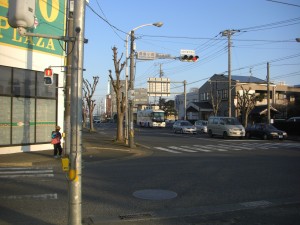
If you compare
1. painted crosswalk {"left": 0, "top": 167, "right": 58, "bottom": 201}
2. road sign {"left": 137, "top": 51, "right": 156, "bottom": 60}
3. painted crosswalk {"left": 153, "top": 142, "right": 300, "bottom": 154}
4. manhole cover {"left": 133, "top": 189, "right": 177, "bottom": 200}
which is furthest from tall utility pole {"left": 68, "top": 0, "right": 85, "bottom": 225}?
road sign {"left": 137, "top": 51, "right": 156, "bottom": 60}

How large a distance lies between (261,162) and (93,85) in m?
A: 39.9

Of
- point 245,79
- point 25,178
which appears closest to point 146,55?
point 25,178

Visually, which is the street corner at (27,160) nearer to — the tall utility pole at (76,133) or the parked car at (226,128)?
the tall utility pole at (76,133)

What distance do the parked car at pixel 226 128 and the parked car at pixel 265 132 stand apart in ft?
4.00

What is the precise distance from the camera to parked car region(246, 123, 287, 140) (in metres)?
33.0

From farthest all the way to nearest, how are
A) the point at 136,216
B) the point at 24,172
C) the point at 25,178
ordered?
the point at 24,172 < the point at 25,178 < the point at 136,216

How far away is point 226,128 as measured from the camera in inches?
1363

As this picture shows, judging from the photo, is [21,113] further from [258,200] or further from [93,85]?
[93,85]

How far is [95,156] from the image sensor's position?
17.8 metres

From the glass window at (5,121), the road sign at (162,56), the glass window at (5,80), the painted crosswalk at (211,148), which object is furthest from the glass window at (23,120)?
the road sign at (162,56)

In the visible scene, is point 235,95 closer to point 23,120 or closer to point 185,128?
point 185,128

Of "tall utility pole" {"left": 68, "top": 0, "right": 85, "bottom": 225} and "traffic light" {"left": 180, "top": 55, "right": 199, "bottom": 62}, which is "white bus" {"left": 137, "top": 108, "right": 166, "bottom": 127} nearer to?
"traffic light" {"left": 180, "top": 55, "right": 199, "bottom": 62}

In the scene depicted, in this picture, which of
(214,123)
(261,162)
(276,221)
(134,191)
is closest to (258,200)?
(276,221)

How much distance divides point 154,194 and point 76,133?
4.25m
